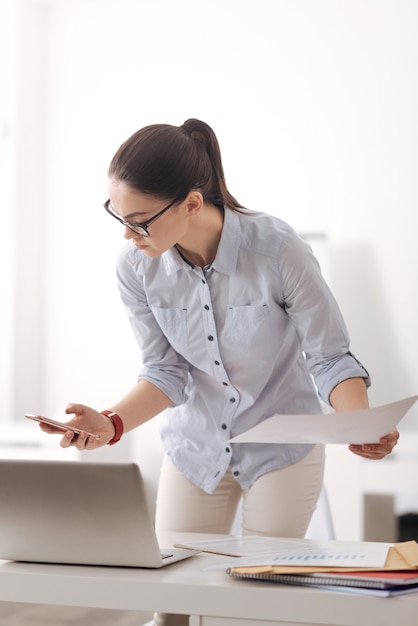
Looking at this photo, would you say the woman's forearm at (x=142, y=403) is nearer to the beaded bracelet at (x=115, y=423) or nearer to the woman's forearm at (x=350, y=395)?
the beaded bracelet at (x=115, y=423)

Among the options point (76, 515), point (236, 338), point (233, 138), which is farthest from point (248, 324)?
point (233, 138)

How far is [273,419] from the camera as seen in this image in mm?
1147

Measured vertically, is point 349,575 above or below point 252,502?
above

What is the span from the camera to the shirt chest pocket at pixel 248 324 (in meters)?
1.72

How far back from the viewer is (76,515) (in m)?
1.19

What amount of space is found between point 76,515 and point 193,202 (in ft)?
2.34

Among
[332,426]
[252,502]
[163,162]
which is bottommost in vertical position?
[252,502]

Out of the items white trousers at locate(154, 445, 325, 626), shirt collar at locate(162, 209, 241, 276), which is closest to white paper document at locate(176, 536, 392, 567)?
white trousers at locate(154, 445, 325, 626)

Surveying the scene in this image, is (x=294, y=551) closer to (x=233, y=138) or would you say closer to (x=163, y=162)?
(x=163, y=162)

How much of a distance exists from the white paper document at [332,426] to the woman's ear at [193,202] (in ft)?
1.94

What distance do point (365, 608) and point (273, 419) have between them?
26 centimetres

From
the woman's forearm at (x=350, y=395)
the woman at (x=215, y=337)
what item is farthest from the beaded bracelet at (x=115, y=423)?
the woman's forearm at (x=350, y=395)

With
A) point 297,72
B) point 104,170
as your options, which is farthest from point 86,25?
point 297,72

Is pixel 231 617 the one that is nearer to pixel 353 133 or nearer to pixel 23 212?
pixel 353 133
